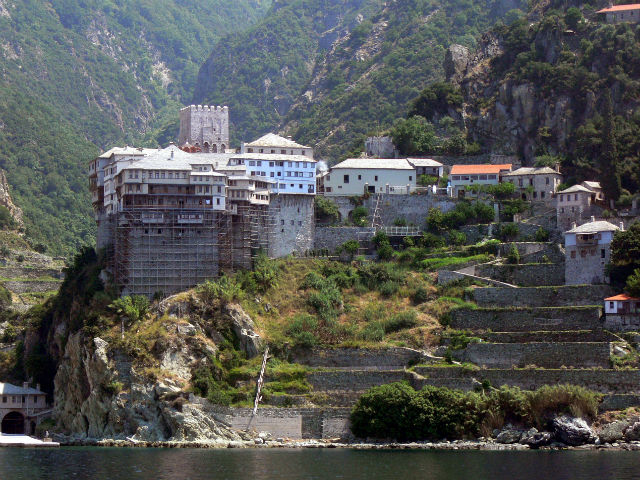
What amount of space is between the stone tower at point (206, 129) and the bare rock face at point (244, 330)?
70.1 feet

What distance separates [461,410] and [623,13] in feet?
154

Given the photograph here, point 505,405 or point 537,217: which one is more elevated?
point 537,217

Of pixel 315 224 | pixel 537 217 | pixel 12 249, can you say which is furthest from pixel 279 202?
pixel 12 249

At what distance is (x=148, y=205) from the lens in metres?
99.1

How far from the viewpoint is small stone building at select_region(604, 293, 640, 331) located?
91750 millimetres

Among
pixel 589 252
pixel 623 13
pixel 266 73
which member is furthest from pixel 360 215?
pixel 266 73

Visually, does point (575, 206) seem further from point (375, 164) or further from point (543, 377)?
point (543, 377)

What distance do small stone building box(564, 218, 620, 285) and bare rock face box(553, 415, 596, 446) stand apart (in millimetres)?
14836

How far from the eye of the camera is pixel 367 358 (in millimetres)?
93625

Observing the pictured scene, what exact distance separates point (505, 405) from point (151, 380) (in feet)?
74.3

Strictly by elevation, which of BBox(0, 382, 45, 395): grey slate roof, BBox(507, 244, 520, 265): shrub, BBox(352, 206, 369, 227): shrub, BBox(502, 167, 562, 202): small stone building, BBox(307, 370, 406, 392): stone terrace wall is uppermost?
BBox(502, 167, 562, 202): small stone building

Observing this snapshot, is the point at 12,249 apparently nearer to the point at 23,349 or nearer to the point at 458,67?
the point at 23,349

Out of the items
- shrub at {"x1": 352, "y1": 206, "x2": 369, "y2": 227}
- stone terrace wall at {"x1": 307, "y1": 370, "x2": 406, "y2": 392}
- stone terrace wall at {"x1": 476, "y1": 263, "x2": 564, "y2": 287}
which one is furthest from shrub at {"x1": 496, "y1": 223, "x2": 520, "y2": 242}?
stone terrace wall at {"x1": 307, "y1": 370, "x2": 406, "y2": 392}

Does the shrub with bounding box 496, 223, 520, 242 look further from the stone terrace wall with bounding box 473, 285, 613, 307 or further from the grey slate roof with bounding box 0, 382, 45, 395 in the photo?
the grey slate roof with bounding box 0, 382, 45, 395
